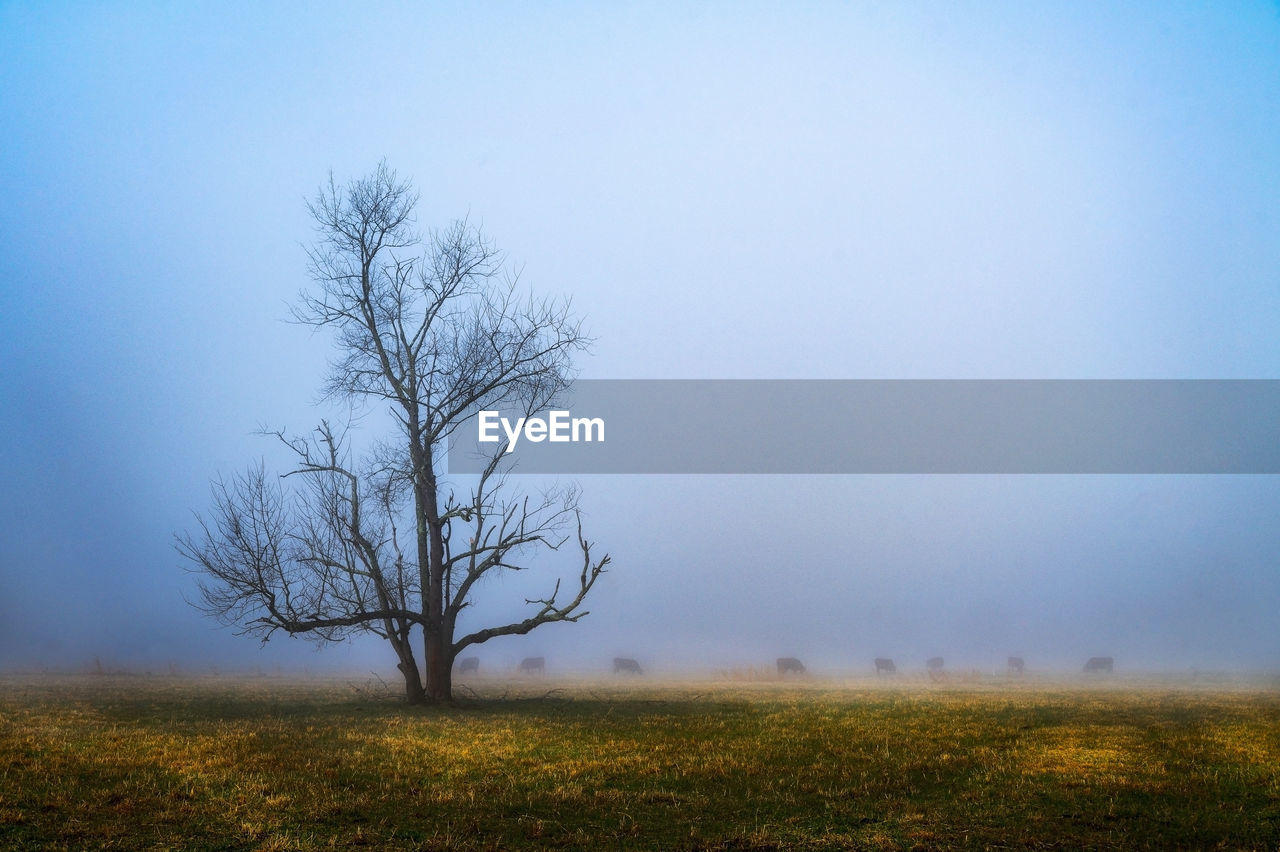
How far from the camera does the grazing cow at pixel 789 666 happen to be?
5559 centimetres

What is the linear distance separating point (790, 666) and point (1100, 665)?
24.3 m

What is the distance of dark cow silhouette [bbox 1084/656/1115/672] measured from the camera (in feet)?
202

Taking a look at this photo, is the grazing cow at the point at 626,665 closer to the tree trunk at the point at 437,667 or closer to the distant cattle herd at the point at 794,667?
the distant cattle herd at the point at 794,667

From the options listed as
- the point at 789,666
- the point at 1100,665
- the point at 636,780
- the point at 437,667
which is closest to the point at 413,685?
the point at 437,667

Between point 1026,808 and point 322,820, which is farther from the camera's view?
point 1026,808

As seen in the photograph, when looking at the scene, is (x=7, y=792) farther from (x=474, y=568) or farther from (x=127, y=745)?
(x=474, y=568)

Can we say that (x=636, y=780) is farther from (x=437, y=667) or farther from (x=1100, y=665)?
(x=1100, y=665)

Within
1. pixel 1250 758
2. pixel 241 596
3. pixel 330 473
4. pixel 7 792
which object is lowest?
pixel 1250 758

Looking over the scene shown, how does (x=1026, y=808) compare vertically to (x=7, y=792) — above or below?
below

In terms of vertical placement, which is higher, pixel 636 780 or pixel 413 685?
pixel 413 685

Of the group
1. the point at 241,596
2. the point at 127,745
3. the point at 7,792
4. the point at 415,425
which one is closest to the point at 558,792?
the point at 7,792

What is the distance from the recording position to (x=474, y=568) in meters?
26.1

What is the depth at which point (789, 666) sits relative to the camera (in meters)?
56.1

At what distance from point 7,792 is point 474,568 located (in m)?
15.3
